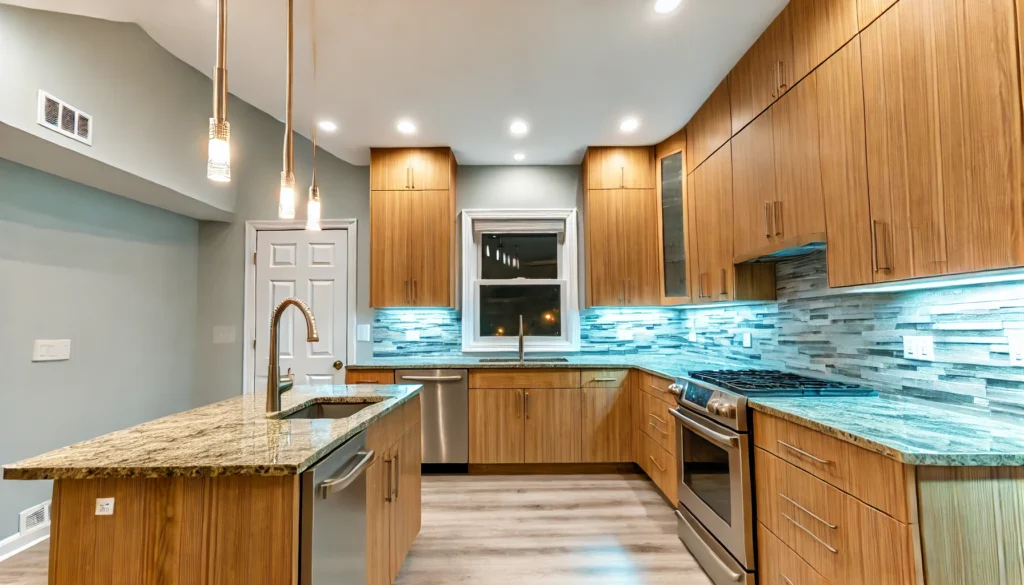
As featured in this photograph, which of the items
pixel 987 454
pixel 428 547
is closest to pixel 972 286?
pixel 987 454

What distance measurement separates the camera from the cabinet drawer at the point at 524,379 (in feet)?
11.6

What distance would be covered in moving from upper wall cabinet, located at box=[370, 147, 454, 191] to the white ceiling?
227 millimetres

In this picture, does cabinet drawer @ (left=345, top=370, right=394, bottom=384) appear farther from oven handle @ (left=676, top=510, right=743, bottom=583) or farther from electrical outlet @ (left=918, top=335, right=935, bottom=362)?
electrical outlet @ (left=918, top=335, right=935, bottom=362)

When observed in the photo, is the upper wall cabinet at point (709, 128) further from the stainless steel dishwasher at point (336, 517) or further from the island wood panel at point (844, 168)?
the stainless steel dishwasher at point (336, 517)

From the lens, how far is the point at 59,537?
1.07 meters

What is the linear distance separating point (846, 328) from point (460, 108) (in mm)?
2603

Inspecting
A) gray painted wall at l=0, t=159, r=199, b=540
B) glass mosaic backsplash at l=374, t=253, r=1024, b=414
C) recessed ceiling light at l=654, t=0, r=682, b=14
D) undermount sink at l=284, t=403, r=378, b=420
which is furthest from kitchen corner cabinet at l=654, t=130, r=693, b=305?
gray painted wall at l=0, t=159, r=199, b=540

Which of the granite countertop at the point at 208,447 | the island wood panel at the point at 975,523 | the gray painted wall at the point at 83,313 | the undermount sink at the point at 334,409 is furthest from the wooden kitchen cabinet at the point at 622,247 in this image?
the gray painted wall at the point at 83,313

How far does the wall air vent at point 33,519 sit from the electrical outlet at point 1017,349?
4.56 meters

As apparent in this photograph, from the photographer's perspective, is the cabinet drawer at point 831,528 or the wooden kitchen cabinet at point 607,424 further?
the wooden kitchen cabinet at point 607,424

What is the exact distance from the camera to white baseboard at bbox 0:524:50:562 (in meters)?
2.44

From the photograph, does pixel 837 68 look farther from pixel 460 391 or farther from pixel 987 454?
pixel 460 391

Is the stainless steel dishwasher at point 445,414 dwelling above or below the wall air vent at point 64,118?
below

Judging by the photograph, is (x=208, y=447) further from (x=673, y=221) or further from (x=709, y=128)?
(x=673, y=221)
